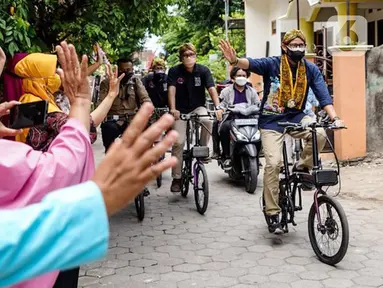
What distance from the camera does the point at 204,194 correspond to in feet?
20.0

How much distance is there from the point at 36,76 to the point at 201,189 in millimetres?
3227

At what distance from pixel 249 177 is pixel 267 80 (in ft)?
7.88

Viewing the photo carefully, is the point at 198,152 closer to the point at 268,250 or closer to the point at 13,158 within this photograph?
the point at 268,250

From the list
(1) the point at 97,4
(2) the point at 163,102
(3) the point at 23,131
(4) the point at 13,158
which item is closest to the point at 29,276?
(4) the point at 13,158

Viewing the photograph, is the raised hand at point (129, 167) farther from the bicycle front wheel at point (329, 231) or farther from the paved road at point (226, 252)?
the bicycle front wheel at point (329, 231)

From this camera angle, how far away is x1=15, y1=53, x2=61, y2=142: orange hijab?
3.25 meters

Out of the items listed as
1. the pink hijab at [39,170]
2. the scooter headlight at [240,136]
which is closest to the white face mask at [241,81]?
the scooter headlight at [240,136]

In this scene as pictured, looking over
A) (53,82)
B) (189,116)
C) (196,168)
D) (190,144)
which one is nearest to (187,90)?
(189,116)

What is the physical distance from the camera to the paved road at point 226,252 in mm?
4086

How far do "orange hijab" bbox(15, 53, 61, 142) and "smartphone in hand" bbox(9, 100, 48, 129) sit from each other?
23 centimetres

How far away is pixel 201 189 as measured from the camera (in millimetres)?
6203

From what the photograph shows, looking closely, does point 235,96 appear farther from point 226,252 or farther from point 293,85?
point 226,252

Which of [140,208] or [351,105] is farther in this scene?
[351,105]

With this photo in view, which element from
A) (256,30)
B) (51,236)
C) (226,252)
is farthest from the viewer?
(256,30)
